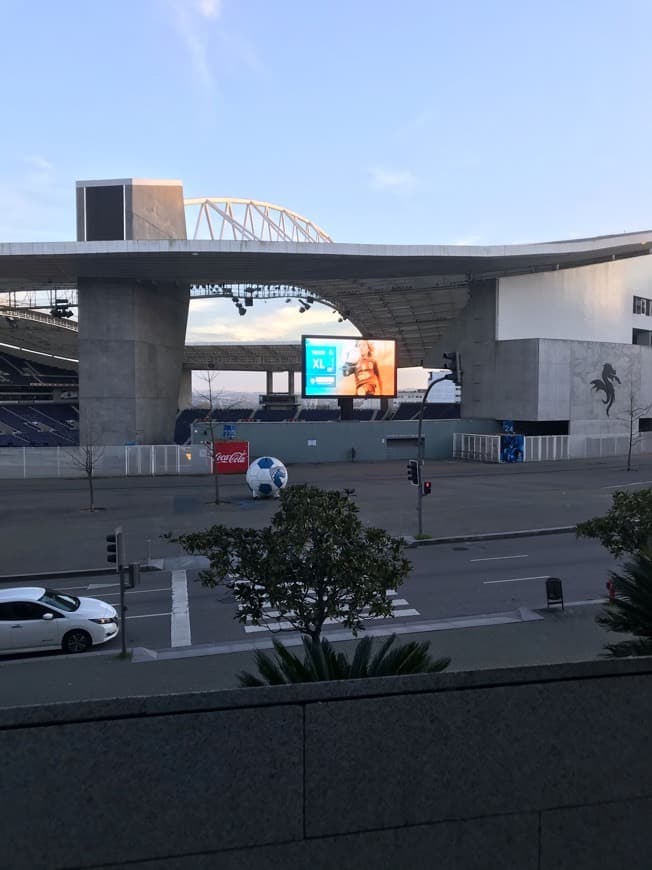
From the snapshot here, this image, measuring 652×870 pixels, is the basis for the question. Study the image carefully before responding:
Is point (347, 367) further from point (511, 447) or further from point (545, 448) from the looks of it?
point (545, 448)

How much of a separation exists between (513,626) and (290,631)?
474cm

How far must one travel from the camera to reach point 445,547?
2288cm

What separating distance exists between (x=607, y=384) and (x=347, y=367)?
22445 millimetres

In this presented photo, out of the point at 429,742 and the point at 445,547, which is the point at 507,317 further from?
the point at 429,742

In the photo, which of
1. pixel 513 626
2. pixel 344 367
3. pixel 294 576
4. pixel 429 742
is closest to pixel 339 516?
pixel 294 576

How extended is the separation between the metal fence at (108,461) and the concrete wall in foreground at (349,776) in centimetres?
3974

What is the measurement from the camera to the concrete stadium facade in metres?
47.7

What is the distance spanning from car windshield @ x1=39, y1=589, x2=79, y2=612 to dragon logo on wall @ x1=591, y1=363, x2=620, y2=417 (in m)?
50.2

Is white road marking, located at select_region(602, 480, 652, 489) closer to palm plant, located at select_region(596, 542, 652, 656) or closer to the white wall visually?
the white wall

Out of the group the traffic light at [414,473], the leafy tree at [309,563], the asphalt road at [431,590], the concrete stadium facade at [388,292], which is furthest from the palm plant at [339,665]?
the concrete stadium facade at [388,292]

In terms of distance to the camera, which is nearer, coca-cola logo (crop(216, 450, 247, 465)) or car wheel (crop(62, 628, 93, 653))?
car wheel (crop(62, 628, 93, 653))

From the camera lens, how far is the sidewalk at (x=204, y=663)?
36.3 ft

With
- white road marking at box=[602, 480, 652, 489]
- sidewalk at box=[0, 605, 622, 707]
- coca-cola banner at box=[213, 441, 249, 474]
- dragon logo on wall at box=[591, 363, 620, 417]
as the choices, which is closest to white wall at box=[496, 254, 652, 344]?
dragon logo on wall at box=[591, 363, 620, 417]

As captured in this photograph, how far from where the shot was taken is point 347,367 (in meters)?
52.3
